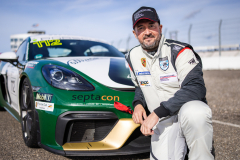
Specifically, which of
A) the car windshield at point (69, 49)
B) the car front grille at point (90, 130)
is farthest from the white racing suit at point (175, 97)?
the car windshield at point (69, 49)

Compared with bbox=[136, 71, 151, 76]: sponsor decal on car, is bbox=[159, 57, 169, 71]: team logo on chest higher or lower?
higher

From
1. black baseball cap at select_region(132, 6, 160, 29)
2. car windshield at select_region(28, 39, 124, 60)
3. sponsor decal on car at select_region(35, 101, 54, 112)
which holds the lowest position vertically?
sponsor decal on car at select_region(35, 101, 54, 112)

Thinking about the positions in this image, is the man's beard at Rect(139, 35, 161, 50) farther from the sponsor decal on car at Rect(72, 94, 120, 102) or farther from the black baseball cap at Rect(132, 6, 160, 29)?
the sponsor decal on car at Rect(72, 94, 120, 102)

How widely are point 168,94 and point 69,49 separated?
1.88 metres

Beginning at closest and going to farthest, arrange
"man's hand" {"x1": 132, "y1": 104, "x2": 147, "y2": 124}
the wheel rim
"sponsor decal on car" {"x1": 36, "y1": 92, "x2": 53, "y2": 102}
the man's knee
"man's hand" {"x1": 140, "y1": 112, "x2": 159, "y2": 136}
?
1. the man's knee
2. "man's hand" {"x1": 140, "y1": 112, "x2": 159, "y2": 136}
3. "man's hand" {"x1": 132, "y1": 104, "x2": 147, "y2": 124}
4. "sponsor decal on car" {"x1": 36, "y1": 92, "x2": 53, "y2": 102}
5. the wheel rim

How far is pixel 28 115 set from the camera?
2.26 metres

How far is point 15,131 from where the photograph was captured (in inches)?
114

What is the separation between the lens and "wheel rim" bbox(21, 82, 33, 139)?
2201mm

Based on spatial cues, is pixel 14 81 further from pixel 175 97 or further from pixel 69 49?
pixel 175 97

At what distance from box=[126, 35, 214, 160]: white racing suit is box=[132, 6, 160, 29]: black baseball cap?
179 millimetres

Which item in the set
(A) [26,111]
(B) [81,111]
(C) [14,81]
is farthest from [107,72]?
(C) [14,81]

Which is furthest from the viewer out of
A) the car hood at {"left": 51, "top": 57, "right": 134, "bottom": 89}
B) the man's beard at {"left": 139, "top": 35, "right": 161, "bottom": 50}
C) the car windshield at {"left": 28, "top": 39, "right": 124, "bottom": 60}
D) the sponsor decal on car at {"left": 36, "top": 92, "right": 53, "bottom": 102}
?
the car windshield at {"left": 28, "top": 39, "right": 124, "bottom": 60}

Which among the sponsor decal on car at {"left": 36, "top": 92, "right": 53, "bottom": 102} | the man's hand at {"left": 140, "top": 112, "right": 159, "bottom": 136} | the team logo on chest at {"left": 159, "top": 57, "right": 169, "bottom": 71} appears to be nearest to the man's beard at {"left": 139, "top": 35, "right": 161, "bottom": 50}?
the team logo on chest at {"left": 159, "top": 57, "right": 169, "bottom": 71}

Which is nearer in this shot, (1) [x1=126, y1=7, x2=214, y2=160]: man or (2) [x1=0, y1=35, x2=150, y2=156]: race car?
(1) [x1=126, y1=7, x2=214, y2=160]: man
